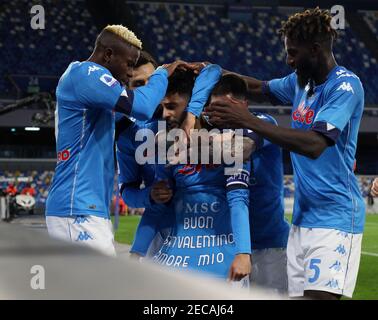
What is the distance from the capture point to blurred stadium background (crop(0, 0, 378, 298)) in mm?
21984

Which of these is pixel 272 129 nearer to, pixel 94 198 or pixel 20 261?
pixel 94 198

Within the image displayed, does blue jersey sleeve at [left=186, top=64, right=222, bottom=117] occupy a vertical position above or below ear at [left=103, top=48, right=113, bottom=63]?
below

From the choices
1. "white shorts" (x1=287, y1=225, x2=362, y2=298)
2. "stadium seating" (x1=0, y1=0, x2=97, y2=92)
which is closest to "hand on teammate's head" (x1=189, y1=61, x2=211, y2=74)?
"white shorts" (x1=287, y1=225, x2=362, y2=298)

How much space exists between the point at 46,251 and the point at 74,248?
0.02m

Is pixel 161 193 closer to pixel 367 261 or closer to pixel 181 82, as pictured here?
pixel 181 82

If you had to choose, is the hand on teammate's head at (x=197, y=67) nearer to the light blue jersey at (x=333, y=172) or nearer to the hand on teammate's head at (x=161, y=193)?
the light blue jersey at (x=333, y=172)

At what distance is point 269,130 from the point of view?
2.11m

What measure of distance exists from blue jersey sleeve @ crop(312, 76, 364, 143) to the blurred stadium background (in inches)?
687

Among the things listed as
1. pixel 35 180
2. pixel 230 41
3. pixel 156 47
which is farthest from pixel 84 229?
pixel 230 41

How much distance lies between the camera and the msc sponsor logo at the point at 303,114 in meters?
2.46

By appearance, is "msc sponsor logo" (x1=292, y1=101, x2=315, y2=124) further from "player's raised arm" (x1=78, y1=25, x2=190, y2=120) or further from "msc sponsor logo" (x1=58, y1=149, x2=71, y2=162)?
"msc sponsor logo" (x1=58, y1=149, x2=71, y2=162)

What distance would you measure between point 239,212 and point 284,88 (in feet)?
3.17

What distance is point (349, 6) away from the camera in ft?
91.1
